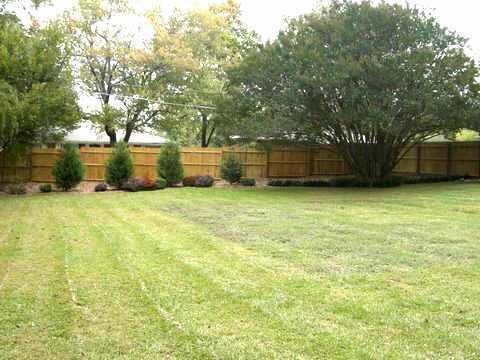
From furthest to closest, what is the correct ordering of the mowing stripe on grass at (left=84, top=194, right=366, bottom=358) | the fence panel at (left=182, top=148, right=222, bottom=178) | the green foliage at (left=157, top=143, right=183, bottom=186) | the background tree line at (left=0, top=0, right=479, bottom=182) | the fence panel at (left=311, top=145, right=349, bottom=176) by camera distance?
the fence panel at (left=311, top=145, right=349, bottom=176) → the fence panel at (left=182, top=148, right=222, bottom=178) → the green foliage at (left=157, top=143, right=183, bottom=186) → the background tree line at (left=0, top=0, right=479, bottom=182) → the mowing stripe on grass at (left=84, top=194, right=366, bottom=358)

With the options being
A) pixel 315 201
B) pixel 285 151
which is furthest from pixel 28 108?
pixel 285 151

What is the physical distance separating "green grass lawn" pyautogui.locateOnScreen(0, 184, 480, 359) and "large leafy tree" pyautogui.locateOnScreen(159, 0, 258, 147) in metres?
15.8

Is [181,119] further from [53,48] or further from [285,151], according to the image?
[53,48]

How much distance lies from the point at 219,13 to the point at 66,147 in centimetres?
1548

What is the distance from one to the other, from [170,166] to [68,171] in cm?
368

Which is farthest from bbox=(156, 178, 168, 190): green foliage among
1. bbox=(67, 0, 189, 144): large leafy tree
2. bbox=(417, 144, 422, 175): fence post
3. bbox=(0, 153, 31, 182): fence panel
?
bbox=(417, 144, 422, 175): fence post

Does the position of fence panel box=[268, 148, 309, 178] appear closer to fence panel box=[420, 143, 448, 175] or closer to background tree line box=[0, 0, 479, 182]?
background tree line box=[0, 0, 479, 182]

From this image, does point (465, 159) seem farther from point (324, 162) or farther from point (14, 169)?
point (14, 169)

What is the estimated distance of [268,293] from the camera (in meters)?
4.43

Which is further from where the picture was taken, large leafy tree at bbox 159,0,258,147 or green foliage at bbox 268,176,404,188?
large leafy tree at bbox 159,0,258,147

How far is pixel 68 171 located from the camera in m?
17.5

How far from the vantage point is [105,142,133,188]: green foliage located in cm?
1798

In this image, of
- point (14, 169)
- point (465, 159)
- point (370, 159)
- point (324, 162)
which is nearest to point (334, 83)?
point (370, 159)

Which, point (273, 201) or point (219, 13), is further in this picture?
point (219, 13)
